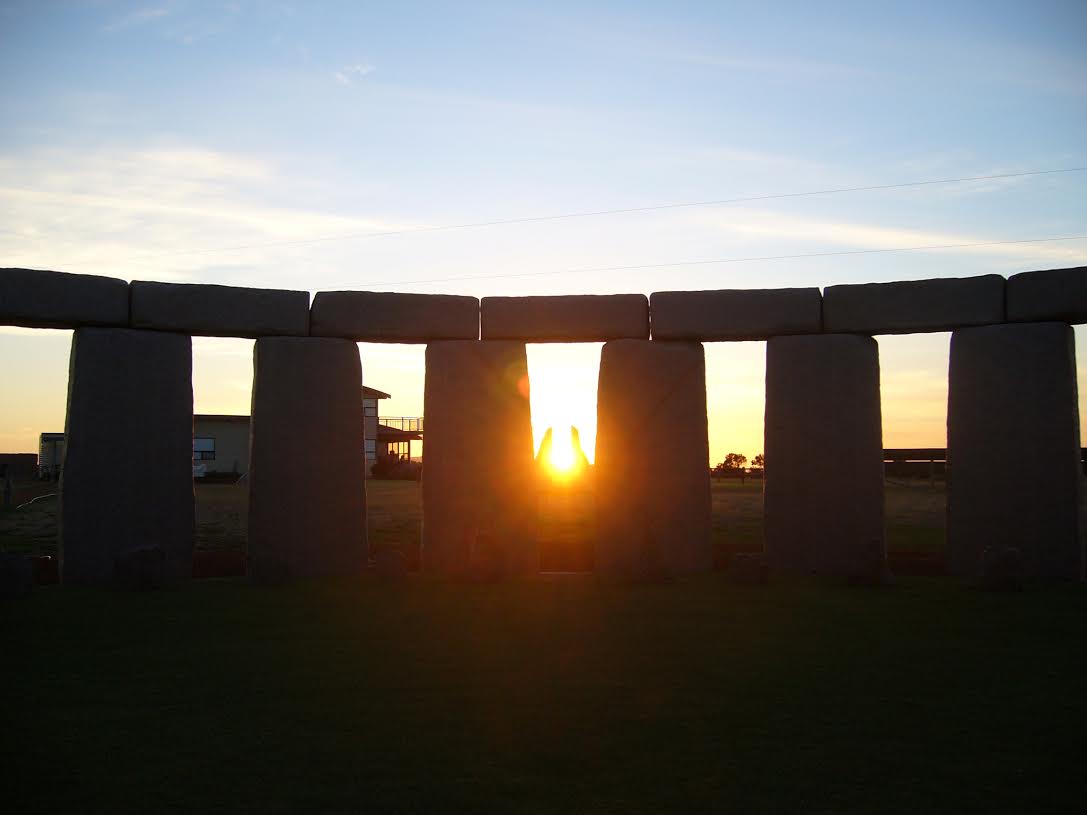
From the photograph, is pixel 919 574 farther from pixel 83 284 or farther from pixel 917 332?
pixel 83 284

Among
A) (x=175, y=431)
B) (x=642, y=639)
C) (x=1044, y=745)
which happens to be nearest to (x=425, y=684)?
(x=642, y=639)

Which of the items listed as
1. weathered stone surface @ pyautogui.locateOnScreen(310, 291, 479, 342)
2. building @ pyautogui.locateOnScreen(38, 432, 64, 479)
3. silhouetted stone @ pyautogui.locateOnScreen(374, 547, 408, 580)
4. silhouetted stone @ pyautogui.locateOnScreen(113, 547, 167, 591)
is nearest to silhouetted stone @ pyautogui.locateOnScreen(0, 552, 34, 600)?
silhouetted stone @ pyautogui.locateOnScreen(113, 547, 167, 591)

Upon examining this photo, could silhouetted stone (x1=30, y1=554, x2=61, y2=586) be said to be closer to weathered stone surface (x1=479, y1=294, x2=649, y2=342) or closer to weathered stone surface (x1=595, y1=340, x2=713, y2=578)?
weathered stone surface (x1=479, y1=294, x2=649, y2=342)

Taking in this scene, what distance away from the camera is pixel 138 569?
996 cm

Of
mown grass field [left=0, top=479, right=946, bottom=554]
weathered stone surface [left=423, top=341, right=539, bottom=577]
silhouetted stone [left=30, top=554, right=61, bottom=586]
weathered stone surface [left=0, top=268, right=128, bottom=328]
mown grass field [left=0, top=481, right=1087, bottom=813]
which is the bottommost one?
mown grass field [left=0, top=481, right=1087, bottom=813]

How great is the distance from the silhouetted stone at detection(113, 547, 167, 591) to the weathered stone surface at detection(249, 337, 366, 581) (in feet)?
3.91

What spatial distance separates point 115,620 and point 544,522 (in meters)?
10.3

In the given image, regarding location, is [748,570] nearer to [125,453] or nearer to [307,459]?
[307,459]

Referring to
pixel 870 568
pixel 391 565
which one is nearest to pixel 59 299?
pixel 391 565

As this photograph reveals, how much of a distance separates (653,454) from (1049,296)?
4.18 m

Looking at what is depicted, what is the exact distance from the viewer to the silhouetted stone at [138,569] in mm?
9953

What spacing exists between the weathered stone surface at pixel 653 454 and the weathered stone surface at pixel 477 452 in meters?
0.82

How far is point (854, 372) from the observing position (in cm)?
1145

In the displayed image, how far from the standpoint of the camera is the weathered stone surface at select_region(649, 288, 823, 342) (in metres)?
11.7
